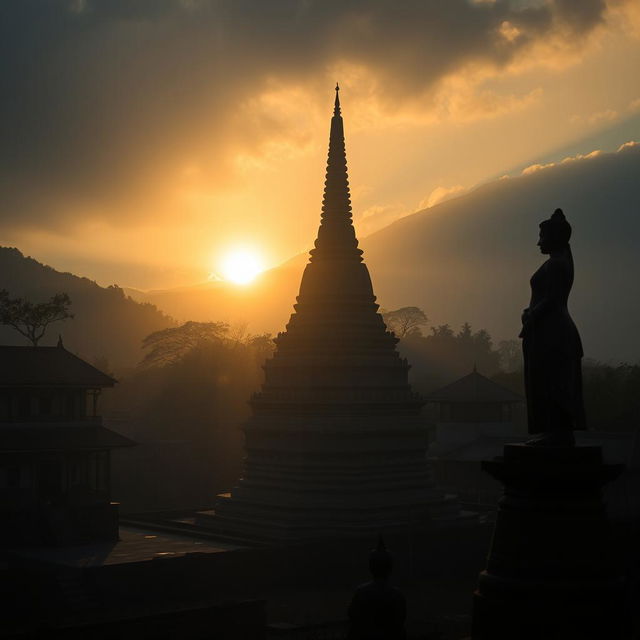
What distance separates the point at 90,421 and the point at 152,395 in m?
48.3

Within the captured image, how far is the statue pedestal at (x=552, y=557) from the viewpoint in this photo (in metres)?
12.6

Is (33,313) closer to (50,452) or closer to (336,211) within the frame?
(50,452)

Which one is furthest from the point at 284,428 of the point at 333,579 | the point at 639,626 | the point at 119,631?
the point at 639,626

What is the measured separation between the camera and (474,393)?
63.0 metres

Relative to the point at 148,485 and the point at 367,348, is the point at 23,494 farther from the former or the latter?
the point at 148,485

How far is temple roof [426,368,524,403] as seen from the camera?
206 ft

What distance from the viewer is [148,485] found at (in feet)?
236

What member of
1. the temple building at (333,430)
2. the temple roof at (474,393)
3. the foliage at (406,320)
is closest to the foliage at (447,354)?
the foliage at (406,320)

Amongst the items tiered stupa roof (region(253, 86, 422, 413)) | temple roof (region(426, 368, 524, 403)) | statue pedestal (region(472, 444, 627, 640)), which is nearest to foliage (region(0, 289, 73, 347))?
tiered stupa roof (region(253, 86, 422, 413))

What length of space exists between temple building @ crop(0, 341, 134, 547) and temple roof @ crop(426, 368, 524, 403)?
75.6 ft

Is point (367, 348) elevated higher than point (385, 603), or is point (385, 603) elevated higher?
point (367, 348)

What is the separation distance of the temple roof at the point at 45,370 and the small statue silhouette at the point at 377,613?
31772 mm

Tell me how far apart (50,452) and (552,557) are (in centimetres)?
3249

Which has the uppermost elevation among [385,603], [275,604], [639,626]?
[385,603]
